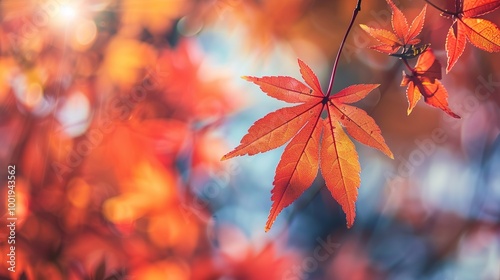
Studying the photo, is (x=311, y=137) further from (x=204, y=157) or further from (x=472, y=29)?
(x=204, y=157)

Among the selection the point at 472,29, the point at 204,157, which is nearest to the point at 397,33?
the point at 472,29

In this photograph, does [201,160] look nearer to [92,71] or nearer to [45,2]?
[92,71]

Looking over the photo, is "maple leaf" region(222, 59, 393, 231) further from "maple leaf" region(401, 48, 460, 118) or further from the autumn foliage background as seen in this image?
the autumn foliage background

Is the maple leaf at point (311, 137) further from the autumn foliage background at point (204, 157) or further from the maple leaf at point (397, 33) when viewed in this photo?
the autumn foliage background at point (204, 157)

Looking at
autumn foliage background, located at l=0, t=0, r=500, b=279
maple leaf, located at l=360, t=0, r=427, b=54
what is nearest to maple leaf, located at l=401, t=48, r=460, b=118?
maple leaf, located at l=360, t=0, r=427, b=54

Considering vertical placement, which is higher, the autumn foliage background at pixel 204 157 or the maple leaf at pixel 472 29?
the maple leaf at pixel 472 29

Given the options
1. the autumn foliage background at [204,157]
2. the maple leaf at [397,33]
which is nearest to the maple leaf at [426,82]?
the maple leaf at [397,33]

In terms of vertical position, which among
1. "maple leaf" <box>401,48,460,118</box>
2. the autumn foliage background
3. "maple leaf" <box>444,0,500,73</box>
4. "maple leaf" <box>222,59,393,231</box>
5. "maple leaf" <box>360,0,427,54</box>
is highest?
"maple leaf" <box>444,0,500,73</box>
